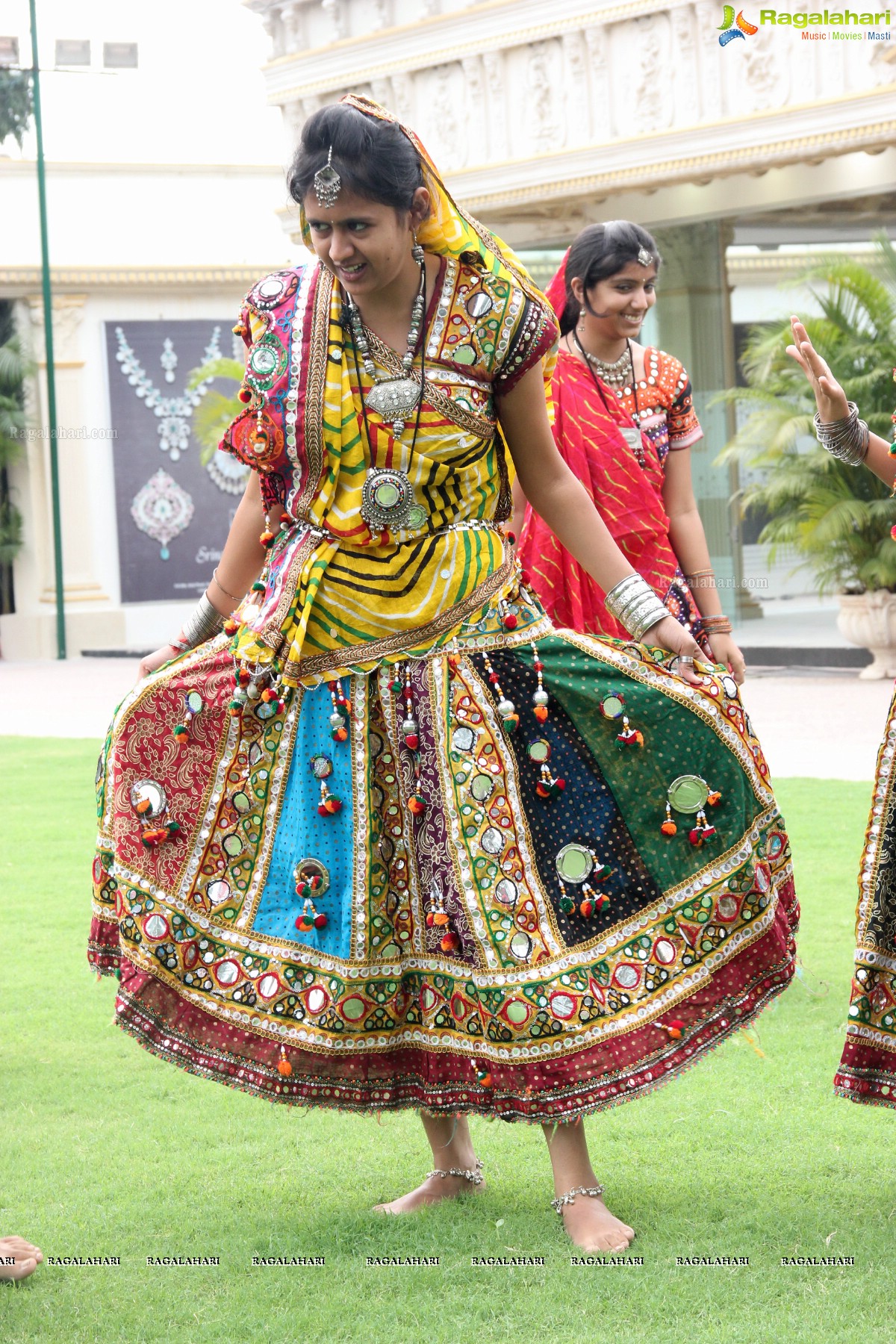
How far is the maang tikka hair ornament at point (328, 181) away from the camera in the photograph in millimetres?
2611

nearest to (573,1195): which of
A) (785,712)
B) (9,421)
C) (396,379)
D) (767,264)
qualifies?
(396,379)

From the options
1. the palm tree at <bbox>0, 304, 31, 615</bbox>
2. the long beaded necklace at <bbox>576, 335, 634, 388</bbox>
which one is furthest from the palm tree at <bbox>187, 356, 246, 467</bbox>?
the long beaded necklace at <bbox>576, 335, 634, 388</bbox>

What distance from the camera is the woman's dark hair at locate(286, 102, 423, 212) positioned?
261 cm

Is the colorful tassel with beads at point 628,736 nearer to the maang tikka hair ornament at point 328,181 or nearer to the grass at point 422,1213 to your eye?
the grass at point 422,1213

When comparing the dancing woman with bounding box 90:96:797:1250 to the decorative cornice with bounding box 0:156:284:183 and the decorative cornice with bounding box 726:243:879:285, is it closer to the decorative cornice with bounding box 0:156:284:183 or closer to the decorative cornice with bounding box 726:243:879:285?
the decorative cornice with bounding box 726:243:879:285

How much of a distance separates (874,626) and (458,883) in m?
9.44

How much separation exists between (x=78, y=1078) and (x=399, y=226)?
7.01 feet

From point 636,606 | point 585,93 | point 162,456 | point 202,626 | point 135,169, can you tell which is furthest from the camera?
point 135,169

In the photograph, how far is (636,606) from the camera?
9.64ft

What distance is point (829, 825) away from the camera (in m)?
6.40

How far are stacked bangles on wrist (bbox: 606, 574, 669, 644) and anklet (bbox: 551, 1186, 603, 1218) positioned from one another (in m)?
0.92

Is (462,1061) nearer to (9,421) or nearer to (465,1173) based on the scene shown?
(465,1173)

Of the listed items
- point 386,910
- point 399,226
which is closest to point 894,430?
point 399,226

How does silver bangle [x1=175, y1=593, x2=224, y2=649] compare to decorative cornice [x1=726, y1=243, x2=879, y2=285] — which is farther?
decorative cornice [x1=726, y1=243, x2=879, y2=285]
